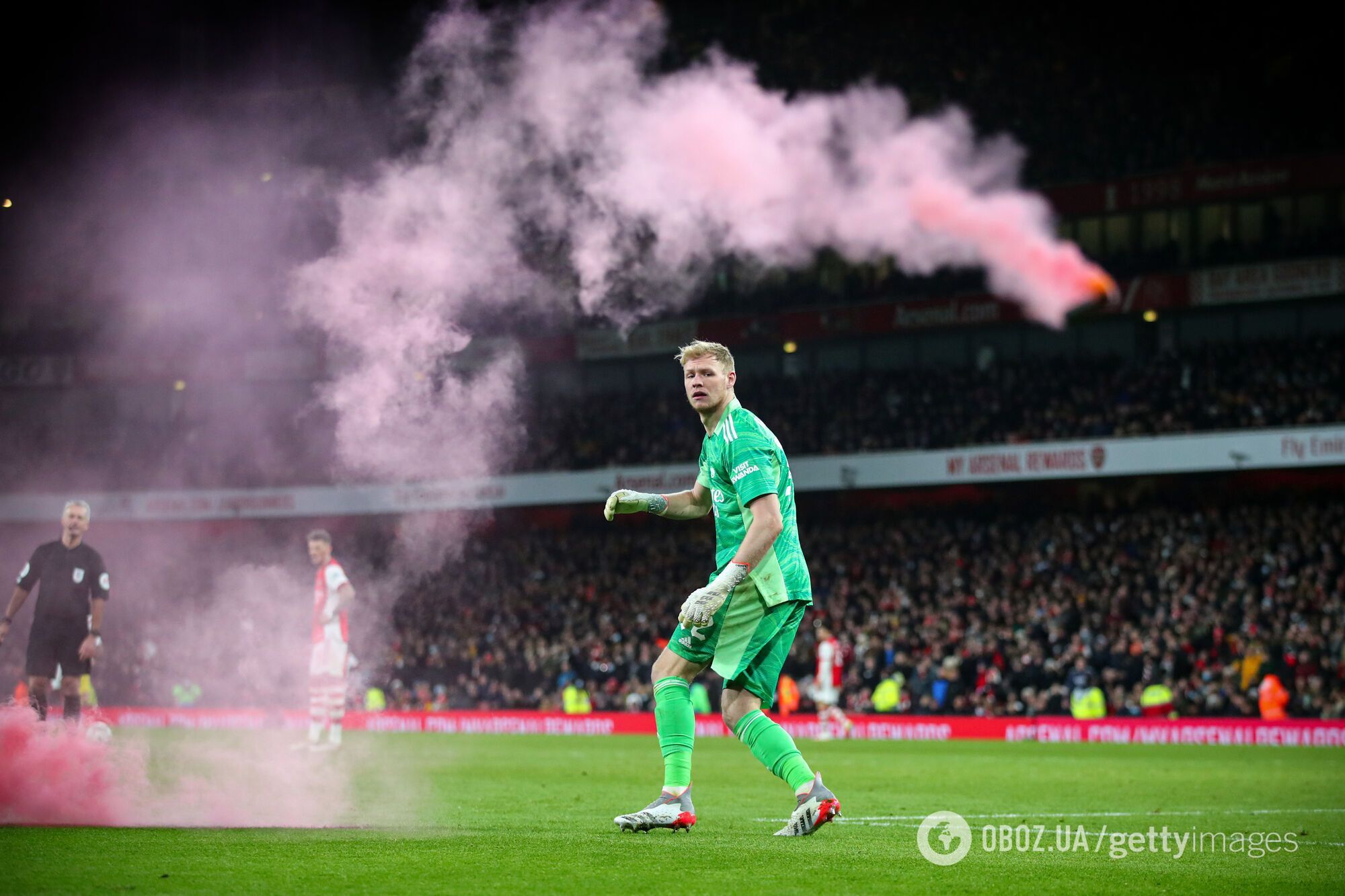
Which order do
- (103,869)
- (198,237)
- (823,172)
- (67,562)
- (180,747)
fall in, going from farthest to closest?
(823,172), (198,237), (180,747), (67,562), (103,869)

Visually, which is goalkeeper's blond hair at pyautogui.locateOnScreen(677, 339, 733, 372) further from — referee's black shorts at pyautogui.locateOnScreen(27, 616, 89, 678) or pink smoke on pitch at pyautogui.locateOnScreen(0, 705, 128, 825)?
referee's black shorts at pyautogui.locateOnScreen(27, 616, 89, 678)

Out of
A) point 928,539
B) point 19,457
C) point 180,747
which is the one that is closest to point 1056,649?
point 928,539

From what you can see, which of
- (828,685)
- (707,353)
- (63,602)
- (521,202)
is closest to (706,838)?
(707,353)

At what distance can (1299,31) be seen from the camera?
40.4 m

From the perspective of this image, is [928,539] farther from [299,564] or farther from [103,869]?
[103,869]

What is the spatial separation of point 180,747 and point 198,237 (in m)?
7.99

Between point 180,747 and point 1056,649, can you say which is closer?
point 180,747

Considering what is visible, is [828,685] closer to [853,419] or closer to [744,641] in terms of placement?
[853,419]

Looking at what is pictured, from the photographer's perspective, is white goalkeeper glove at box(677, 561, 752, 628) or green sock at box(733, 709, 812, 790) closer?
white goalkeeper glove at box(677, 561, 752, 628)

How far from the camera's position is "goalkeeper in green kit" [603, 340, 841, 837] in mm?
8211

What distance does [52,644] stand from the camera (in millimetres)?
14648

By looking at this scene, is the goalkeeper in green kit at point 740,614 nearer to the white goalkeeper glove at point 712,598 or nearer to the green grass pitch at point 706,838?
the white goalkeeper glove at point 712,598

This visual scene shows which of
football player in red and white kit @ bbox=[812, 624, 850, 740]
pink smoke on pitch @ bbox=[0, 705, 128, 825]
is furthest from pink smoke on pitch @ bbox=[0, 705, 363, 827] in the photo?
football player in red and white kit @ bbox=[812, 624, 850, 740]

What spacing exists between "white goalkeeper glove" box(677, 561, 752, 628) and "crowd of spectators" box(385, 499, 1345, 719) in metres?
22.6
